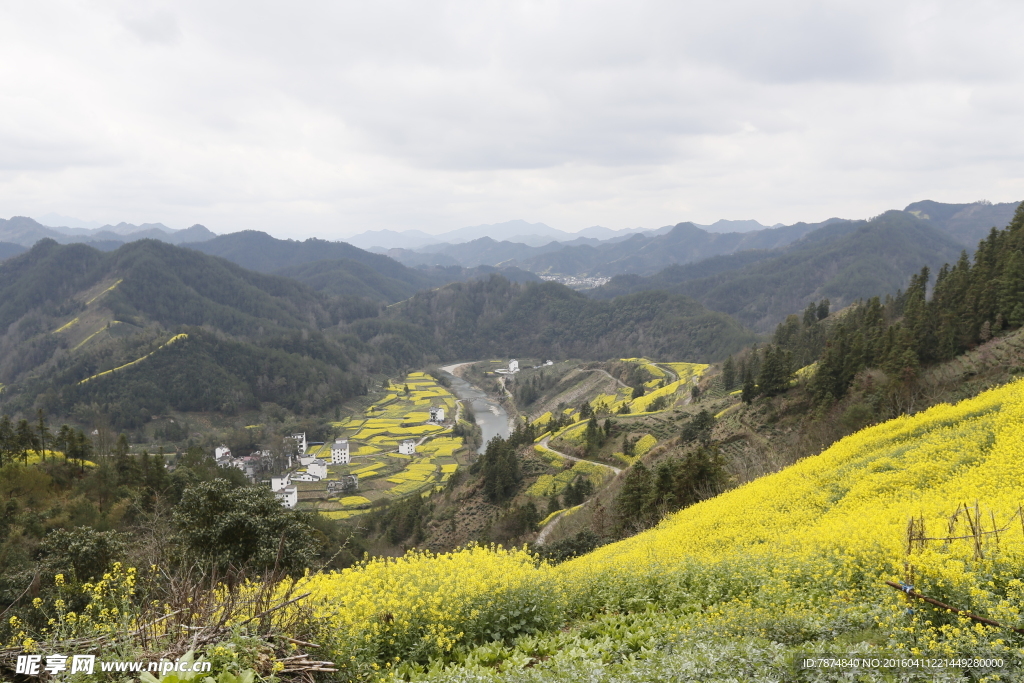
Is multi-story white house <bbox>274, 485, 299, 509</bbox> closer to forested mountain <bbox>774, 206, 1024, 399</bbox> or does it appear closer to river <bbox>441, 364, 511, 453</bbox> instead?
river <bbox>441, 364, 511, 453</bbox>

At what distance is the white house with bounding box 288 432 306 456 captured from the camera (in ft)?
361

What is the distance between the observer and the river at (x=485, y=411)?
412ft

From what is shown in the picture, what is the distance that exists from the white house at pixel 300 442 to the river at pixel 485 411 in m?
37.5

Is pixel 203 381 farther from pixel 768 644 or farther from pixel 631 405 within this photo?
pixel 768 644

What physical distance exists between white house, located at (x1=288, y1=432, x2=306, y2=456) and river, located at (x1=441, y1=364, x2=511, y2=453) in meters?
37.5

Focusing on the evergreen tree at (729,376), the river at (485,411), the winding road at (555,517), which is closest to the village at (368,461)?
the river at (485,411)

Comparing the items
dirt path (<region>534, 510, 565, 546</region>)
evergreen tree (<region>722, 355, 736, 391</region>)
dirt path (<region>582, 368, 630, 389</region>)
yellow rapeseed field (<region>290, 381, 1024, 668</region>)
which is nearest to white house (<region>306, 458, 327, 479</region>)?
dirt path (<region>534, 510, 565, 546</region>)

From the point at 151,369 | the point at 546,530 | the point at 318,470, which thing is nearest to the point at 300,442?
the point at 318,470

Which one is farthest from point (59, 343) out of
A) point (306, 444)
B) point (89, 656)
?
point (89, 656)

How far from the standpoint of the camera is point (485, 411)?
15025 centimetres

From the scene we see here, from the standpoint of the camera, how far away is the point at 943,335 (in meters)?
40.7

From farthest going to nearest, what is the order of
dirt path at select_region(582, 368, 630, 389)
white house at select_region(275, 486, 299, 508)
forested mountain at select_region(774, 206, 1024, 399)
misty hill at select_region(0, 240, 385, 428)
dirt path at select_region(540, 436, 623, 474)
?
dirt path at select_region(582, 368, 630, 389) < misty hill at select_region(0, 240, 385, 428) < white house at select_region(275, 486, 299, 508) < dirt path at select_region(540, 436, 623, 474) < forested mountain at select_region(774, 206, 1024, 399)

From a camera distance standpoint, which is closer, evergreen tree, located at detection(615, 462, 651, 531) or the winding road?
evergreen tree, located at detection(615, 462, 651, 531)

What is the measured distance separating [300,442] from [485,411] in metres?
53.2
